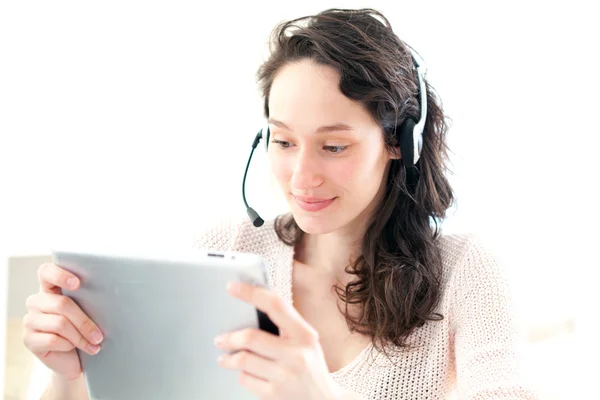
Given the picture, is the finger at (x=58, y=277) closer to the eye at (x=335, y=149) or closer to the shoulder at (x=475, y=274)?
the eye at (x=335, y=149)

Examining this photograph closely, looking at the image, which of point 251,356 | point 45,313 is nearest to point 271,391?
point 251,356

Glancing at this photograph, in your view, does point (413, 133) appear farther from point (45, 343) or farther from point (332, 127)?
Answer: point (45, 343)

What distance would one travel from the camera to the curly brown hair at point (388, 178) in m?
1.26

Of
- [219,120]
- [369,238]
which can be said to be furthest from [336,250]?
[219,120]

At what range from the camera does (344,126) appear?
1221 mm

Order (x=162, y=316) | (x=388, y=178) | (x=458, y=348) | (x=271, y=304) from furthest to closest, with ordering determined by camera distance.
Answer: (x=388, y=178)
(x=458, y=348)
(x=162, y=316)
(x=271, y=304)

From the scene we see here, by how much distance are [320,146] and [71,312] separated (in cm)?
49

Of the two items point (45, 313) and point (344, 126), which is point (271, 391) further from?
point (344, 126)

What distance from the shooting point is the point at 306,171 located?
1218 millimetres

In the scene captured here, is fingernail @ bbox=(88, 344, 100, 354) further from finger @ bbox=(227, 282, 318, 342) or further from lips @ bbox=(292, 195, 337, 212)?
lips @ bbox=(292, 195, 337, 212)

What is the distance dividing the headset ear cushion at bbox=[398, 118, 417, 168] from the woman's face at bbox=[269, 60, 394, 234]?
0.04 metres

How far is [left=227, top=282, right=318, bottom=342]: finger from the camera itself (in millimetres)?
829

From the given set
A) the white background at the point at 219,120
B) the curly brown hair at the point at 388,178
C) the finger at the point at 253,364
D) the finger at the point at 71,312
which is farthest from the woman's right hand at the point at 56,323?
the white background at the point at 219,120

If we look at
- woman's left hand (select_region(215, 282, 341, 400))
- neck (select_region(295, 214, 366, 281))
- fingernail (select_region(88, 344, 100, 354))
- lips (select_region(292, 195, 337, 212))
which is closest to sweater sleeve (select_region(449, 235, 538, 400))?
neck (select_region(295, 214, 366, 281))
